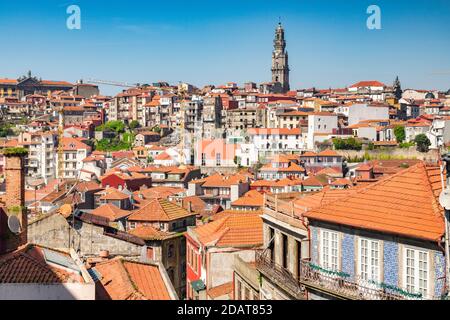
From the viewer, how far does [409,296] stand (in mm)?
6484

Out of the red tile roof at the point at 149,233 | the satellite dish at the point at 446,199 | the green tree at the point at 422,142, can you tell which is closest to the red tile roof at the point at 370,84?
the green tree at the point at 422,142

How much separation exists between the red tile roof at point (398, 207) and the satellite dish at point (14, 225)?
3826 mm

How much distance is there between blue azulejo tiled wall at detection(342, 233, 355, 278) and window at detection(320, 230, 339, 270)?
12cm

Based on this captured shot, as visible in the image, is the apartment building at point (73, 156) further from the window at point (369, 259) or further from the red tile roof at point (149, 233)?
the window at point (369, 259)

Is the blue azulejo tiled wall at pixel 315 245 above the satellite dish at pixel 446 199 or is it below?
below

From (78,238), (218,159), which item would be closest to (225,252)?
(78,238)

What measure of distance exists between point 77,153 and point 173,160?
28.6ft

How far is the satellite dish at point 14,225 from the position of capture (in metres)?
8.62

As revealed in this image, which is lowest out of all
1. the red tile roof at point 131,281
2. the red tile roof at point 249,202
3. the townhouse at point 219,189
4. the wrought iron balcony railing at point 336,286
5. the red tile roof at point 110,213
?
the townhouse at point 219,189

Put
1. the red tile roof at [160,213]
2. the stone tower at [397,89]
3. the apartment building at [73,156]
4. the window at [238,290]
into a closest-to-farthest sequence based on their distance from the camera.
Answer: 1. the window at [238,290]
2. the red tile roof at [160,213]
3. the apartment building at [73,156]
4. the stone tower at [397,89]

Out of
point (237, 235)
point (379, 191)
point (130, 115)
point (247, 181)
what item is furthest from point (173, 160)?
point (379, 191)

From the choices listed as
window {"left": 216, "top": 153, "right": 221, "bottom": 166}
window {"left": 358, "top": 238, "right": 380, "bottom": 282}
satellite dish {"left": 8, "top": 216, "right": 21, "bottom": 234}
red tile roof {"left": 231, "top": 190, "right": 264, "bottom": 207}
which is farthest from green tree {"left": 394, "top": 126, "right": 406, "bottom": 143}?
window {"left": 358, "top": 238, "right": 380, "bottom": 282}

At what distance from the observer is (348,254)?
7.29 metres
